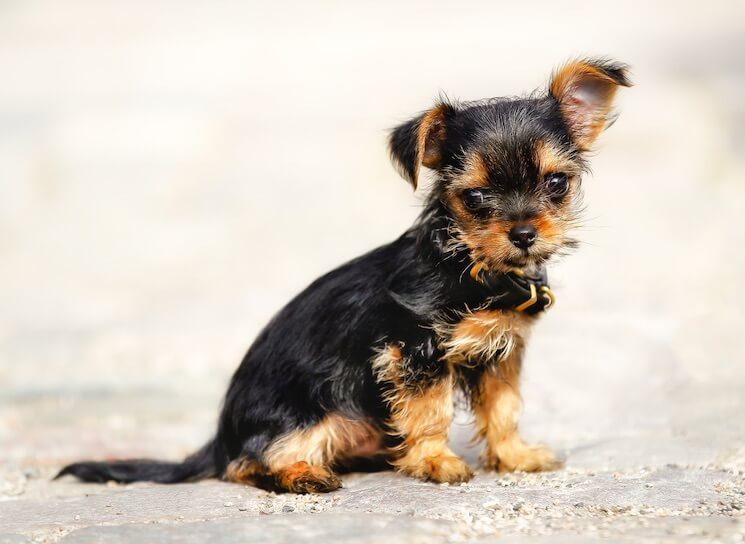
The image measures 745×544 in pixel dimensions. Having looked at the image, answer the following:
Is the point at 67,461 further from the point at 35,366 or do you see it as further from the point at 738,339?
the point at 738,339

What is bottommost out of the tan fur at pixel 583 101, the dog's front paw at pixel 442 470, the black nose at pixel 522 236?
the dog's front paw at pixel 442 470

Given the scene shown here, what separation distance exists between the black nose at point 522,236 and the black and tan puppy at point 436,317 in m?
0.01

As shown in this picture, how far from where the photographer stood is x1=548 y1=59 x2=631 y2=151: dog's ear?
20.0 feet

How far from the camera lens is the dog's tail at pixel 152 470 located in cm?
668

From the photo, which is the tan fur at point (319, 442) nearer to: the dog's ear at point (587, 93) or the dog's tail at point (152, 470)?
the dog's tail at point (152, 470)

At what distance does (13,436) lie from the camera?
9297 mm

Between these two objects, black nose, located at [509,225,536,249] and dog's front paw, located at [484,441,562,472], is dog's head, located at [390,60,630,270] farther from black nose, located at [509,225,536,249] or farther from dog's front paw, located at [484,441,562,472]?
dog's front paw, located at [484,441,562,472]

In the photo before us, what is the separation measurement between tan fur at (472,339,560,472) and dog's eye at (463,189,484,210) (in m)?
1.08

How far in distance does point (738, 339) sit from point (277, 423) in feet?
21.5

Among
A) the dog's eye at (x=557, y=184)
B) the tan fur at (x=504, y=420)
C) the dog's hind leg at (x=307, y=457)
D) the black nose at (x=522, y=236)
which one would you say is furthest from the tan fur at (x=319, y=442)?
the dog's eye at (x=557, y=184)

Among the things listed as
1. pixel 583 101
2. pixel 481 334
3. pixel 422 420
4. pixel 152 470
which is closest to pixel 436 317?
pixel 481 334

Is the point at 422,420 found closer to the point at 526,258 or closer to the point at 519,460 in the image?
the point at 519,460

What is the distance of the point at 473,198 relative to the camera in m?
5.63

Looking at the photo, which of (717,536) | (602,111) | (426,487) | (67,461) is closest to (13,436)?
(67,461)
